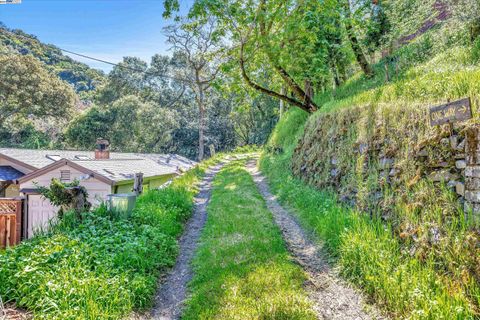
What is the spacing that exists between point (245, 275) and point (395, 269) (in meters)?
1.76

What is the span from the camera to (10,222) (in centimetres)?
761

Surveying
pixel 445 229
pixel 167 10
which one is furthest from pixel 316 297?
pixel 167 10

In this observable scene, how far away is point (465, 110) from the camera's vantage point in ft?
10.2

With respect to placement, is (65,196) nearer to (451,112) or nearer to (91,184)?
(451,112)

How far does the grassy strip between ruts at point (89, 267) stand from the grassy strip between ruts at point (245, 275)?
2.14 feet

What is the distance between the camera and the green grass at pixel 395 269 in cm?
249

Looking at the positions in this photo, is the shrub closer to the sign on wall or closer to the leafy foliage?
the leafy foliage

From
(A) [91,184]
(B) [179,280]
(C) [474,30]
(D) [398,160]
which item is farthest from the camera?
(A) [91,184]

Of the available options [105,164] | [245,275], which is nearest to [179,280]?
[245,275]

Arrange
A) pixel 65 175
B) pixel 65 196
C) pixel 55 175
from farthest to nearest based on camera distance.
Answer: pixel 55 175
pixel 65 175
pixel 65 196

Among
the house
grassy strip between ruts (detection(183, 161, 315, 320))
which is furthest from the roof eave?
grassy strip between ruts (detection(183, 161, 315, 320))

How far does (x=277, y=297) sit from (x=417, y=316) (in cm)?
131

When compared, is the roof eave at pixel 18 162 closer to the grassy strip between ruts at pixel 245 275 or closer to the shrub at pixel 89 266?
the shrub at pixel 89 266

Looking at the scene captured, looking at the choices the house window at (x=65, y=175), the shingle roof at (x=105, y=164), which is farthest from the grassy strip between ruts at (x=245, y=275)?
the house window at (x=65, y=175)
